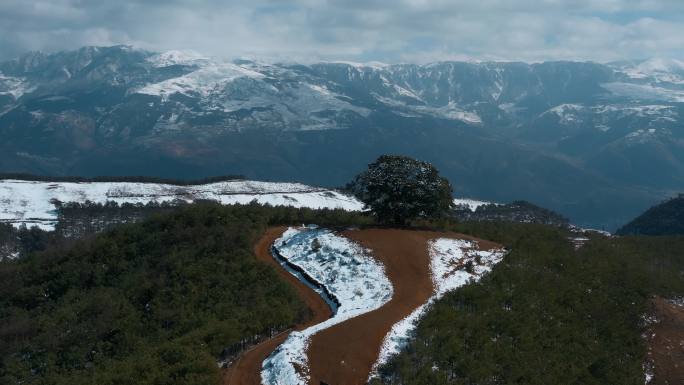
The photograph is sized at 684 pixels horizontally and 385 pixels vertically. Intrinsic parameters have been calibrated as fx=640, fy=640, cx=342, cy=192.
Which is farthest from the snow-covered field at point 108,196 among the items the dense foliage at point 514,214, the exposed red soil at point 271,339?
the exposed red soil at point 271,339

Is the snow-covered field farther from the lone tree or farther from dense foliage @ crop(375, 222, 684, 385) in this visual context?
dense foliage @ crop(375, 222, 684, 385)

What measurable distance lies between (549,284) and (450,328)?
43.9ft

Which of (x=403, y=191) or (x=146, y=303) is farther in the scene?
(x=403, y=191)

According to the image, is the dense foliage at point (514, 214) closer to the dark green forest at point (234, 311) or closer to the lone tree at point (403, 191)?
the dark green forest at point (234, 311)

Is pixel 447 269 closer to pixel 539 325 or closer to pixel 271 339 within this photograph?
pixel 539 325

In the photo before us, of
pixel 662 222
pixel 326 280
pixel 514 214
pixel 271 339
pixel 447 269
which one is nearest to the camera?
pixel 271 339

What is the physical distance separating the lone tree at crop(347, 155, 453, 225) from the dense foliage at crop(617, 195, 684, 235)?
386ft

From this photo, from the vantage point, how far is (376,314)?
35312 mm

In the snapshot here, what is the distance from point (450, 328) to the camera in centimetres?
3281

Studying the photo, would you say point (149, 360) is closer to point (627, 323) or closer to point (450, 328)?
point (450, 328)

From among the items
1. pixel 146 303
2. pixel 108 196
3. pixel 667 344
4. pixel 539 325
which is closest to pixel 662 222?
pixel 667 344

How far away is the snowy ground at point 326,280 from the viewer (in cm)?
2819

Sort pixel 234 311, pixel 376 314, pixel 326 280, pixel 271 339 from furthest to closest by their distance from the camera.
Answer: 1. pixel 326 280
2. pixel 234 311
3. pixel 376 314
4. pixel 271 339

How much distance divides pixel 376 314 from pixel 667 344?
21.2 m
